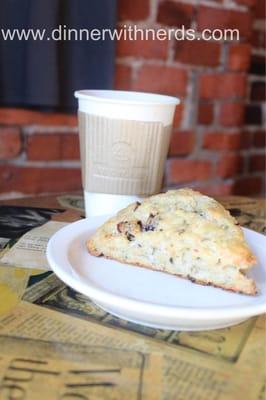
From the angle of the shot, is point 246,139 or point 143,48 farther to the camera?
point 246,139

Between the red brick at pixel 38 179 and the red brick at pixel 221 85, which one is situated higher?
the red brick at pixel 221 85

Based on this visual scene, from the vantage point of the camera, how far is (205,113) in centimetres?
126

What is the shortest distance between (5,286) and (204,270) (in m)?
0.19

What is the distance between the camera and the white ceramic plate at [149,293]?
1.21 feet

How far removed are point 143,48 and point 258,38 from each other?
516mm

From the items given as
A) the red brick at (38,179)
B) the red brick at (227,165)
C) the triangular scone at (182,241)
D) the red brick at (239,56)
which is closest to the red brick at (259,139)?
the red brick at (227,165)

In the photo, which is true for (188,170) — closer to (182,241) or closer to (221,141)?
(221,141)

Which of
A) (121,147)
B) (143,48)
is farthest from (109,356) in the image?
(143,48)

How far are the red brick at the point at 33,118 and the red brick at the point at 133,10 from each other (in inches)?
9.7

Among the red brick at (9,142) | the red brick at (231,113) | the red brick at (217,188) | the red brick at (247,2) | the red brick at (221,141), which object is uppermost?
the red brick at (247,2)

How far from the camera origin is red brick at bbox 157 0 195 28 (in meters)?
1.11

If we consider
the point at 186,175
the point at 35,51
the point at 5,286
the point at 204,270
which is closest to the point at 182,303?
the point at 204,270

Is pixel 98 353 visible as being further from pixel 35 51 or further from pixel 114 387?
pixel 35 51

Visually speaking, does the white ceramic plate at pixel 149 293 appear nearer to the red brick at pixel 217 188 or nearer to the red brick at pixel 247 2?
the red brick at pixel 217 188
